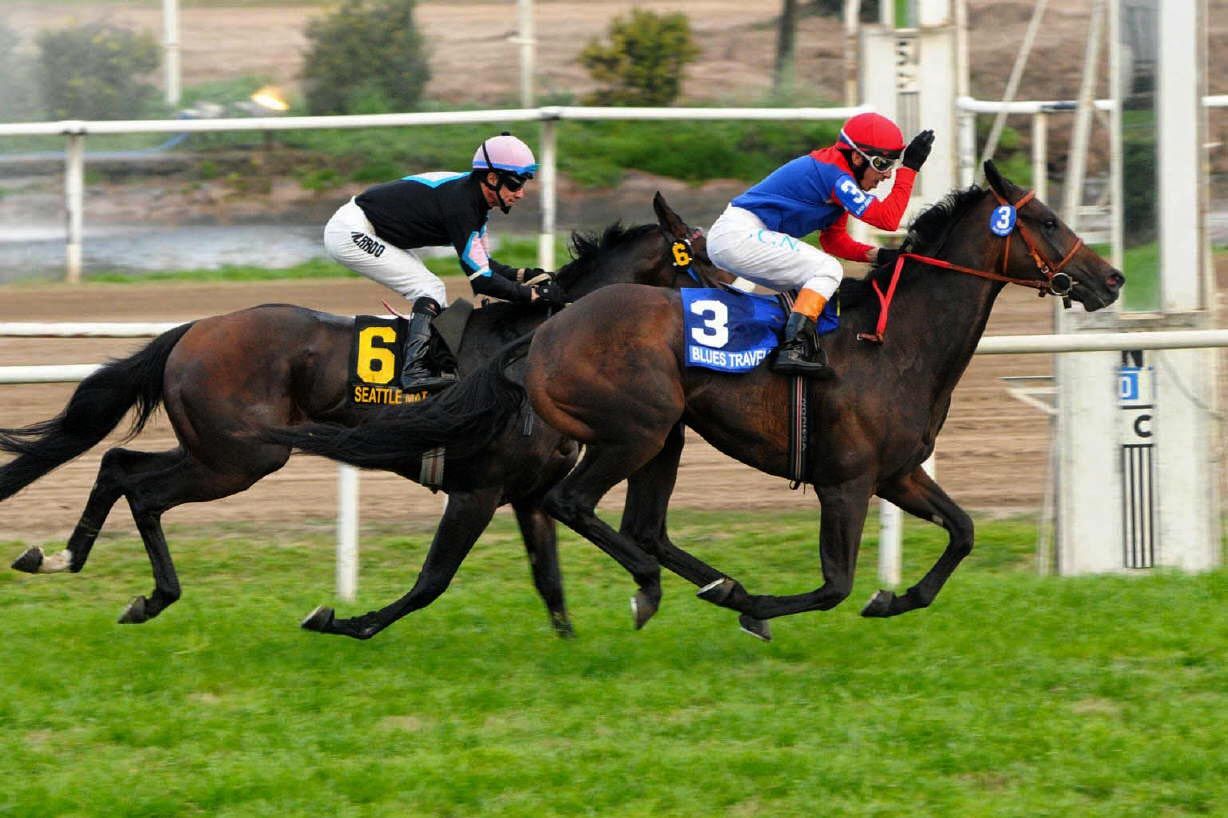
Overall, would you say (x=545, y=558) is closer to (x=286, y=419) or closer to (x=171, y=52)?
(x=286, y=419)

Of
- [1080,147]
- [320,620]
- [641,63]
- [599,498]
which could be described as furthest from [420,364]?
[641,63]

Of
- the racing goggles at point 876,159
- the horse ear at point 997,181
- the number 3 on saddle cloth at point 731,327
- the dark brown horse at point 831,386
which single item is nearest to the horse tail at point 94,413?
the dark brown horse at point 831,386

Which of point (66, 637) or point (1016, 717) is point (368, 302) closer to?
point (66, 637)

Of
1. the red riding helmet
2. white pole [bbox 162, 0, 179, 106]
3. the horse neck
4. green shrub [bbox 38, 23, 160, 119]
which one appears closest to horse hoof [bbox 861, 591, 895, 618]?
the horse neck

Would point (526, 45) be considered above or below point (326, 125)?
above

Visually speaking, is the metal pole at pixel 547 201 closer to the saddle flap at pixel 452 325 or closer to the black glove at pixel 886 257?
the saddle flap at pixel 452 325

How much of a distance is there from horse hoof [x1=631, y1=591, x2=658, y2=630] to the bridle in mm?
1072

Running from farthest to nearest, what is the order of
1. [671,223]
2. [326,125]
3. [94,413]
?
[326,125] < [94,413] < [671,223]

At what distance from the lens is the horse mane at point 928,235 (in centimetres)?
568

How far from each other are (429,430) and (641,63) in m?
12.6

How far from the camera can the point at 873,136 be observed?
5559 millimetres

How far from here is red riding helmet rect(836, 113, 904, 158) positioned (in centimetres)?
556

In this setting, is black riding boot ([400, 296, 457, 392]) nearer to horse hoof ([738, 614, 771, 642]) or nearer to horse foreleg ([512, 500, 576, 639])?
horse foreleg ([512, 500, 576, 639])

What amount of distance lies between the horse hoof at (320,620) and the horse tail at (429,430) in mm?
487
